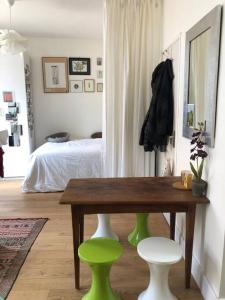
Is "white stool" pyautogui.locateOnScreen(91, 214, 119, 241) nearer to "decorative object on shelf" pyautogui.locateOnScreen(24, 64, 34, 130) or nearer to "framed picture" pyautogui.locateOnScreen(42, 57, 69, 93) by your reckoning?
"decorative object on shelf" pyautogui.locateOnScreen(24, 64, 34, 130)

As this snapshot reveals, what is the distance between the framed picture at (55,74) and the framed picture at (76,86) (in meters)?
0.10

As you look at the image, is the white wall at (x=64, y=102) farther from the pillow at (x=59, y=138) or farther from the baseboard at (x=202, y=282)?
the baseboard at (x=202, y=282)

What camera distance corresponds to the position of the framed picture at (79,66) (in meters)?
4.82

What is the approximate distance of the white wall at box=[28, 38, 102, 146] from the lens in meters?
4.73

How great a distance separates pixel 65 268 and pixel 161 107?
64.9 inches

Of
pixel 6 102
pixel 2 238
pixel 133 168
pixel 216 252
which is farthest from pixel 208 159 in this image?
pixel 6 102

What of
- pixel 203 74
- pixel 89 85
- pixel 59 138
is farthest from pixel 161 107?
pixel 89 85

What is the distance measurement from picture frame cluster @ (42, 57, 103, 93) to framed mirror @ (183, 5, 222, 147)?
3.18 metres

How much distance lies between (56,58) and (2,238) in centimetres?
347

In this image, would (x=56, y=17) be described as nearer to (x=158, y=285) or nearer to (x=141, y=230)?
(x=141, y=230)

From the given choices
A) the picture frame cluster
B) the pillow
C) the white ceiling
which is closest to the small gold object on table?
the white ceiling

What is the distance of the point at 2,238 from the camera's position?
244cm

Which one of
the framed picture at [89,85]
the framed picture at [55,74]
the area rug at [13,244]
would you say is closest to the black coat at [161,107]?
the area rug at [13,244]

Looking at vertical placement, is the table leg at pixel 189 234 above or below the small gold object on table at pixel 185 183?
below
